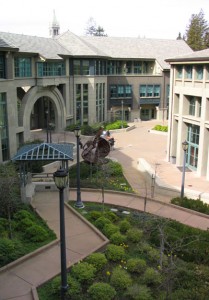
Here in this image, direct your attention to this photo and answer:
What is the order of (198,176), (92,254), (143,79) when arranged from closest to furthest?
(92,254) < (198,176) < (143,79)

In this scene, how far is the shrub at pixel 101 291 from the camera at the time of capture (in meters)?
11.8

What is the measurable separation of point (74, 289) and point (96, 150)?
17.5 meters

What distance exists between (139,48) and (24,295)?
53.9m

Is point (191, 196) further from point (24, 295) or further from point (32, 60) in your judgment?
point (32, 60)

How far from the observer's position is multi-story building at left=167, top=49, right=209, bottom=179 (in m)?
27.8

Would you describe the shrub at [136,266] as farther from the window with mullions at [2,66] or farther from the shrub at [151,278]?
the window with mullions at [2,66]

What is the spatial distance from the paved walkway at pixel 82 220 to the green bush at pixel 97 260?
56 centimetres

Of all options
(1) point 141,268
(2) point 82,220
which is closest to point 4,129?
(2) point 82,220

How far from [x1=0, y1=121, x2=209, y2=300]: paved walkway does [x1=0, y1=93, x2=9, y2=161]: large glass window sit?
935 cm

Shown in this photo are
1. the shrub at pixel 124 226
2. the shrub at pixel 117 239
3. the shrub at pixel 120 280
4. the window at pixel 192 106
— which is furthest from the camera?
the window at pixel 192 106

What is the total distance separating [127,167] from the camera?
32.0 meters

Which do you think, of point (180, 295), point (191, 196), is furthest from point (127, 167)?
point (180, 295)

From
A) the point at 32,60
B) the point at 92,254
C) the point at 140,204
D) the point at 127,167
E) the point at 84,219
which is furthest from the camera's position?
the point at 32,60

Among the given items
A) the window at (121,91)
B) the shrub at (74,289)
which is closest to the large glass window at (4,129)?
the shrub at (74,289)
